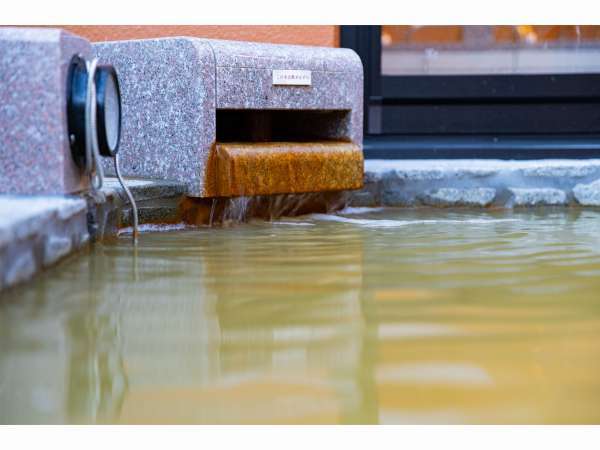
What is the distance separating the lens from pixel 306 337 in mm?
1652

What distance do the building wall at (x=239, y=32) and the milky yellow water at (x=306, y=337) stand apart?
6.42ft

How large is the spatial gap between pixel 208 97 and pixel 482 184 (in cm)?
161

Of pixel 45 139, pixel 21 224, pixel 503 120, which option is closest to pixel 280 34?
pixel 503 120

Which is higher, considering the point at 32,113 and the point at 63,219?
the point at 32,113

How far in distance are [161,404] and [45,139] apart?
1471 mm

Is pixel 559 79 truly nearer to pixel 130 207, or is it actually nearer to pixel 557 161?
pixel 557 161

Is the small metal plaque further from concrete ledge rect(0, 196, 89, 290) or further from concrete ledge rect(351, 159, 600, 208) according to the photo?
concrete ledge rect(0, 196, 89, 290)

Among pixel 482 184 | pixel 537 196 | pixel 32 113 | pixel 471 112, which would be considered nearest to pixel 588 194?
pixel 537 196

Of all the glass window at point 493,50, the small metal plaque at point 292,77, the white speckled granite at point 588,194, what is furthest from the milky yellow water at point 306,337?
the glass window at point 493,50

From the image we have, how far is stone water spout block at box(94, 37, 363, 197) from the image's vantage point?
3.38m

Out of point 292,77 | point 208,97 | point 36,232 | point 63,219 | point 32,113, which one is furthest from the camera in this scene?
point 292,77

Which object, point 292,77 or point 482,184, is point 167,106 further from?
point 482,184

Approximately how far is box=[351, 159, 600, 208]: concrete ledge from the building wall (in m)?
0.71

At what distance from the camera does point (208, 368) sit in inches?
57.9
